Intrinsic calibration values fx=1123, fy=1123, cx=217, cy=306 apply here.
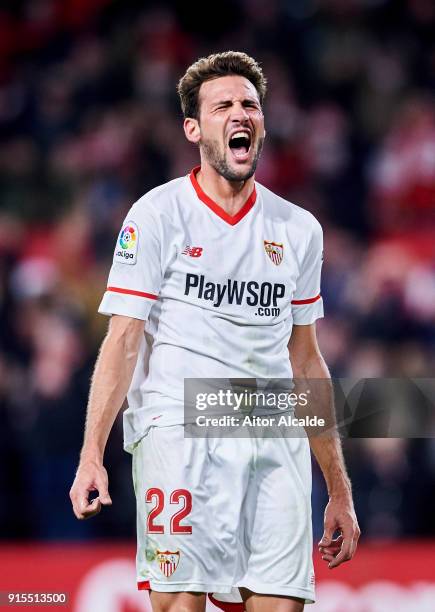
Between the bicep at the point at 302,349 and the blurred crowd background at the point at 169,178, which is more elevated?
the blurred crowd background at the point at 169,178

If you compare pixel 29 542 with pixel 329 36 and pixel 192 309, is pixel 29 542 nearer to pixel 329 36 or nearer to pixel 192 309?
pixel 192 309

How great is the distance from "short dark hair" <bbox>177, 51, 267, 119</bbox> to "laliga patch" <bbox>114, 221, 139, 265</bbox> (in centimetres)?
52

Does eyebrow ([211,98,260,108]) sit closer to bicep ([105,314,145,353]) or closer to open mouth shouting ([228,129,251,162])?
open mouth shouting ([228,129,251,162])

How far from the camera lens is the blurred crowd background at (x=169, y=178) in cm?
655

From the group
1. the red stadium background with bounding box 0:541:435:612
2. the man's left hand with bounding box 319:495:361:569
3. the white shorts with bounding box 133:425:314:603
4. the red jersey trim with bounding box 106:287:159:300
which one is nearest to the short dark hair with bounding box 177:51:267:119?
the red jersey trim with bounding box 106:287:159:300

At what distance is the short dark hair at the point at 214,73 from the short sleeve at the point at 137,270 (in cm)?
49

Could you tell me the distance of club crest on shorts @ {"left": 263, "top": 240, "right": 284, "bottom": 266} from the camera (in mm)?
3820

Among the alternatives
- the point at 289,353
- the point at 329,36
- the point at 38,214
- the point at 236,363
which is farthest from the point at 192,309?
the point at 329,36

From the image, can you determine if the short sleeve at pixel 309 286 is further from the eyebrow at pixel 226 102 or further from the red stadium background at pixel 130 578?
the red stadium background at pixel 130 578

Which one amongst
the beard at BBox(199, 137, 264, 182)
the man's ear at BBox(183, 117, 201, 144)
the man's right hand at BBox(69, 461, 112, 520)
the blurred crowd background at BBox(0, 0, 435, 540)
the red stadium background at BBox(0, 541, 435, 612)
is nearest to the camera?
the man's right hand at BBox(69, 461, 112, 520)

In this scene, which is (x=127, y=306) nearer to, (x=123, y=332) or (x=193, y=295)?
(x=123, y=332)

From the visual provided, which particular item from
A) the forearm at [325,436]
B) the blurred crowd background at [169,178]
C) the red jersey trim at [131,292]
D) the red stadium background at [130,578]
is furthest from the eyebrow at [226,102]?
the blurred crowd background at [169,178]

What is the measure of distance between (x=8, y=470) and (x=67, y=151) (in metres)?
3.45

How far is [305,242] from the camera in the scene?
12.9 feet
